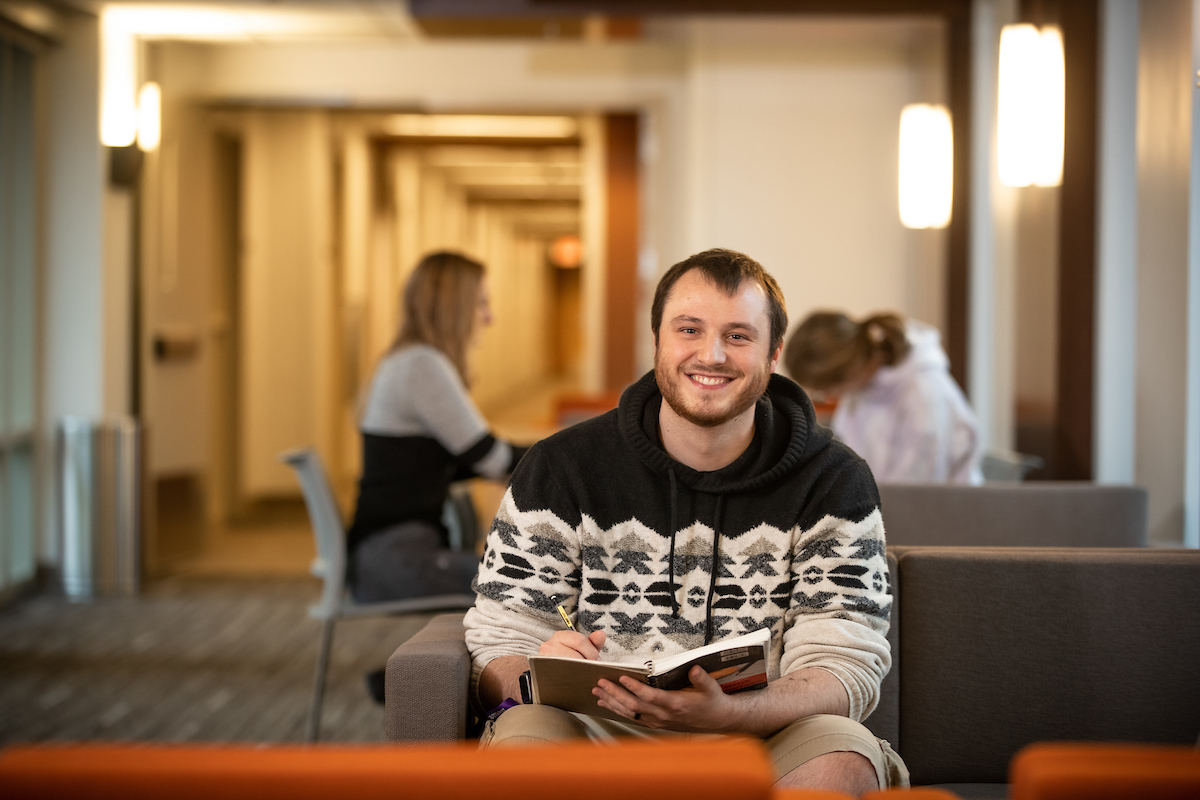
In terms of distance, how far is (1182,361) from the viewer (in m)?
2.85

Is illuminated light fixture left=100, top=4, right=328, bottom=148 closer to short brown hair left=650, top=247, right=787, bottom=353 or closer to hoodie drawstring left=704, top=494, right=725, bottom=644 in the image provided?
short brown hair left=650, top=247, right=787, bottom=353

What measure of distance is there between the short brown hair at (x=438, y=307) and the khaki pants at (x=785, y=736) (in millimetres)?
1666

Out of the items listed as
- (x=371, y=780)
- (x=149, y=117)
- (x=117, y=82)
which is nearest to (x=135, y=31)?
(x=117, y=82)

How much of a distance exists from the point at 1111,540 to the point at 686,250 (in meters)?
3.93

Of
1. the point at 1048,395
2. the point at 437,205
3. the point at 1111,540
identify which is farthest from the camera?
the point at 437,205

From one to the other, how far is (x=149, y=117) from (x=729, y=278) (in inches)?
189

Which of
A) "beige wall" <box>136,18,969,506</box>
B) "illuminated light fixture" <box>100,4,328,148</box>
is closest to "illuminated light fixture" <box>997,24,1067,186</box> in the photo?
"beige wall" <box>136,18,969,506</box>

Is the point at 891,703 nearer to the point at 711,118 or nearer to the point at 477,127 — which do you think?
the point at 711,118

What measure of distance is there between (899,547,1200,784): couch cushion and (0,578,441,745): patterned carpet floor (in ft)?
6.34

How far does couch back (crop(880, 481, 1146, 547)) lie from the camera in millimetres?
2576

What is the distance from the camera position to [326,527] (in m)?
2.85

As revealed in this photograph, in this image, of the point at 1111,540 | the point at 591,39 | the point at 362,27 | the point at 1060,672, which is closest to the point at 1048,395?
the point at 1111,540

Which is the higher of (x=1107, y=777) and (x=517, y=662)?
(x=1107, y=777)

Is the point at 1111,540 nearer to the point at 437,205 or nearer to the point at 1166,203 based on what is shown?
the point at 1166,203
